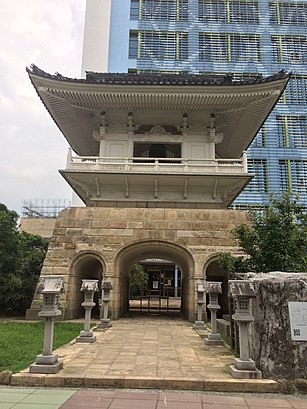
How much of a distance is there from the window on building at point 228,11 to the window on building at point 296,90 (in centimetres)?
798

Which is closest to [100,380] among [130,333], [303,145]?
[130,333]

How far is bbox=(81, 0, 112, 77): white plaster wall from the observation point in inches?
1443

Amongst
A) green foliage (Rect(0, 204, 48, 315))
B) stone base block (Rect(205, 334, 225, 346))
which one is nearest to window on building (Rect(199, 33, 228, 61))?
green foliage (Rect(0, 204, 48, 315))

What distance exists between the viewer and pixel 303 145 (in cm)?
3331

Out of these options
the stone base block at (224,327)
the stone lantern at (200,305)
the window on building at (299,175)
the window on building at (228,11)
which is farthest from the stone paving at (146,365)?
the window on building at (228,11)

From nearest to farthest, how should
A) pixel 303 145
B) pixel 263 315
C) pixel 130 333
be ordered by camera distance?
pixel 263 315, pixel 130 333, pixel 303 145

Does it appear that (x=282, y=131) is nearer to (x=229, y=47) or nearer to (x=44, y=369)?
(x=229, y=47)

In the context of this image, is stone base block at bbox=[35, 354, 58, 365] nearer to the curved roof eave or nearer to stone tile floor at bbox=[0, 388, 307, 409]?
stone tile floor at bbox=[0, 388, 307, 409]

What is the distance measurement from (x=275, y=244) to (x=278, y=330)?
14.2 feet

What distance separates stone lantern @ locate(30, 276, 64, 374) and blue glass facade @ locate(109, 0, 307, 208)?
29648 mm

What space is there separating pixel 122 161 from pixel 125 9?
84.2 ft

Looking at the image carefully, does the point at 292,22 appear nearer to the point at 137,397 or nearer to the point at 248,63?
the point at 248,63

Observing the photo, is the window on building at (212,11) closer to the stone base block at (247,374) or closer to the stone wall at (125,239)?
the stone wall at (125,239)

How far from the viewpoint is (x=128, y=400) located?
16.3 ft
